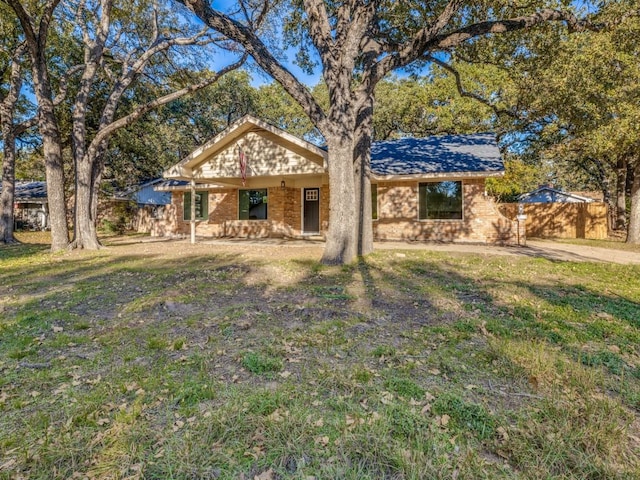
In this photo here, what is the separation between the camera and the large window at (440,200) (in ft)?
44.2

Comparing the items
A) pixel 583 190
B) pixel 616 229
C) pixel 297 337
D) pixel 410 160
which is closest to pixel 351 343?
pixel 297 337

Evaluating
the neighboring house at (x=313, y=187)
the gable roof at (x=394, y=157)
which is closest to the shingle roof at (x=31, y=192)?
the neighboring house at (x=313, y=187)

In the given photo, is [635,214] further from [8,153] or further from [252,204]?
[8,153]

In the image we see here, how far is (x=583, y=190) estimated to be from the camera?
45625 mm

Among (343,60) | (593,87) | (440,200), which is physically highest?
(593,87)

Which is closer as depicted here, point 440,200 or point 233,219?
point 440,200

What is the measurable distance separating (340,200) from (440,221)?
6888 mm

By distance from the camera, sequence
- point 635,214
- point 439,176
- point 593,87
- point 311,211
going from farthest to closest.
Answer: point 311,211 < point 635,214 < point 439,176 < point 593,87

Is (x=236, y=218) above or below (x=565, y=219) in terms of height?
above

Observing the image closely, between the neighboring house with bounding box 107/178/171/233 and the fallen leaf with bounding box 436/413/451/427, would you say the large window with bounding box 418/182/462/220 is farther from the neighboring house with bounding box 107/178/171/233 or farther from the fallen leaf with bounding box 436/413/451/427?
the neighboring house with bounding box 107/178/171/233

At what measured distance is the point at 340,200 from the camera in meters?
8.35

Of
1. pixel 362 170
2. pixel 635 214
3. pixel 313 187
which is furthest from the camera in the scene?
pixel 313 187

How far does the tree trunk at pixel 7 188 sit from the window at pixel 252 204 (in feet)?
29.5

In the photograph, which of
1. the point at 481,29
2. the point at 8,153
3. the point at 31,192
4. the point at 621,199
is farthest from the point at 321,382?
the point at 31,192
